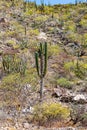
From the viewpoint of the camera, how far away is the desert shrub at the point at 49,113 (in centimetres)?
1609

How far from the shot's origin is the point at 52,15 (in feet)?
153

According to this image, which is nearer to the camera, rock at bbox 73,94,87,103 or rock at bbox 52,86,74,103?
rock at bbox 73,94,87,103

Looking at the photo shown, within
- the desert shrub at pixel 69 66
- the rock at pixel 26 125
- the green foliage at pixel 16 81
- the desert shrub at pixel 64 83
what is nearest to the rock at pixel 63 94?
the desert shrub at pixel 64 83

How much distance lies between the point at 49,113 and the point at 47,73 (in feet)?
30.3

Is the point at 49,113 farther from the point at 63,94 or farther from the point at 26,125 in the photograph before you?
the point at 63,94

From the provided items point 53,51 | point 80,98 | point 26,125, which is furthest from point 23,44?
point 26,125

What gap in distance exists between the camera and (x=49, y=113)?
52.9 ft

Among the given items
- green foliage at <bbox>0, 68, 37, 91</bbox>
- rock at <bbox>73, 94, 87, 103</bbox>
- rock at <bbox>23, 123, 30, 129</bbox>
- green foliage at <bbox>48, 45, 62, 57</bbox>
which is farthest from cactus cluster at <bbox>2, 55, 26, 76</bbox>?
rock at <bbox>23, 123, 30, 129</bbox>

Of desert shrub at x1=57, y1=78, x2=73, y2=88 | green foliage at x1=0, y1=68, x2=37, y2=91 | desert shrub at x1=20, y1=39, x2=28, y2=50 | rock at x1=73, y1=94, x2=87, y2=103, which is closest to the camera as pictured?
rock at x1=73, y1=94, x2=87, y2=103

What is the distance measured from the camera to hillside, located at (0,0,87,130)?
1628 cm

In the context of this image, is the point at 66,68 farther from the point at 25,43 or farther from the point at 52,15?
the point at 52,15

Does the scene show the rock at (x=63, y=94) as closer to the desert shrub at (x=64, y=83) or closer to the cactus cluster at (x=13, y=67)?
the desert shrub at (x=64, y=83)

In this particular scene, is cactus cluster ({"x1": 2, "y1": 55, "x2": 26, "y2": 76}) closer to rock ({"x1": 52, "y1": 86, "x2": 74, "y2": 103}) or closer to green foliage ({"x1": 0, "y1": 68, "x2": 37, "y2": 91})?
green foliage ({"x1": 0, "y1": 68, "x2": 37, "y2": 91})

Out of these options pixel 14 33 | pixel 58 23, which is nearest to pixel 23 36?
pixel 14 33
